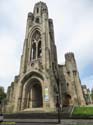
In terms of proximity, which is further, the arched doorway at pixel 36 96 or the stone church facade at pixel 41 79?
the arched doorway at pixel 36 96

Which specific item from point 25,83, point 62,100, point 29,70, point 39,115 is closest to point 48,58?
point 29,70

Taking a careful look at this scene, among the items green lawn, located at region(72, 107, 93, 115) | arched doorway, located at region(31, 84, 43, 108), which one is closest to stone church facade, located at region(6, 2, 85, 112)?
arched doorway, located at region(31, 84, 43, 108)

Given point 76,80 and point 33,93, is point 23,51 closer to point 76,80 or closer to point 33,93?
point 33,93

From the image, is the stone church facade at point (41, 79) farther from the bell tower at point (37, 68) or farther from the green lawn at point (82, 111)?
the green lawn at point (82, 111)

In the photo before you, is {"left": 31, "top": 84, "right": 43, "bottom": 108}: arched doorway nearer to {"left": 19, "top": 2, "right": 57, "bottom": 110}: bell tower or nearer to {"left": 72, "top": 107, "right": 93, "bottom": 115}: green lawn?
{"left": 19, "top": 2, "right": 57, "bottom": 110}: bell tower

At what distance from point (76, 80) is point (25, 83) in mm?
13999

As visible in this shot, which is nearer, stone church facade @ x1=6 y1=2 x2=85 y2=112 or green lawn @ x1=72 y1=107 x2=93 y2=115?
green lawn @ x1=72 y1=107 x2=93 y2=115

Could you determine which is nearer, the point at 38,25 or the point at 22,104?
the point at 22,104

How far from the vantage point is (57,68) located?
44906mm

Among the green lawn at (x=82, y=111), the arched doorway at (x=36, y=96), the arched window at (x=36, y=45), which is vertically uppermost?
the arched window at (x=36, y=45)

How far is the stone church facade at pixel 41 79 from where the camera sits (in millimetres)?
34750

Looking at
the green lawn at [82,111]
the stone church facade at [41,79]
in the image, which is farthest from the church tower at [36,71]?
the green lawn at [82,111]

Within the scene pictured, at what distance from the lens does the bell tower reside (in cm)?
3381

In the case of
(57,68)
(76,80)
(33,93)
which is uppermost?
(57,68)
